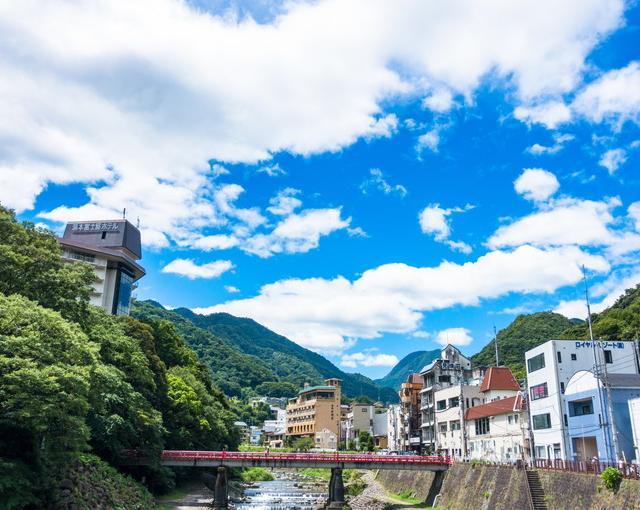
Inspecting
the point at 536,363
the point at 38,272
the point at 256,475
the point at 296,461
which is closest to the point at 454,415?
the point at 536,363

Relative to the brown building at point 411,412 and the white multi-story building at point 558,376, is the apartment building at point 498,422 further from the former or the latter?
the brown building at point 411,412

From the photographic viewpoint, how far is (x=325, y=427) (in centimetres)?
11369

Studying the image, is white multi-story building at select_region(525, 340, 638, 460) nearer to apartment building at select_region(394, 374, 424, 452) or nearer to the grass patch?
apartment building at select_region(394, 374, 424, 452)

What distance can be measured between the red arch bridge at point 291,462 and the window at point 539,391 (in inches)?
386

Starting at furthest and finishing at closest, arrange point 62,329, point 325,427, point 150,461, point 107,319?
point 325,427 < point 107,319 < point 150,461 < point 62,329

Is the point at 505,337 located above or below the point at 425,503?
above

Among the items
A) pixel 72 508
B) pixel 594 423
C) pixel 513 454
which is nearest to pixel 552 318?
pixel 513 454

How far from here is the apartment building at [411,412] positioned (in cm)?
8112

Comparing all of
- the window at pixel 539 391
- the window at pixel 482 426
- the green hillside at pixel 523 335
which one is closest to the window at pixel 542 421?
the window at pixel 539 391

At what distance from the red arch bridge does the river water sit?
486 cm

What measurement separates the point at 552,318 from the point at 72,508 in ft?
380

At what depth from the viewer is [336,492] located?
A: 4938 centimetres

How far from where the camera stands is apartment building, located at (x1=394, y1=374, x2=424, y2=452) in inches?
3194

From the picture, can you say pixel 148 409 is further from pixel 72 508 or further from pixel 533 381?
pixel 533 381
